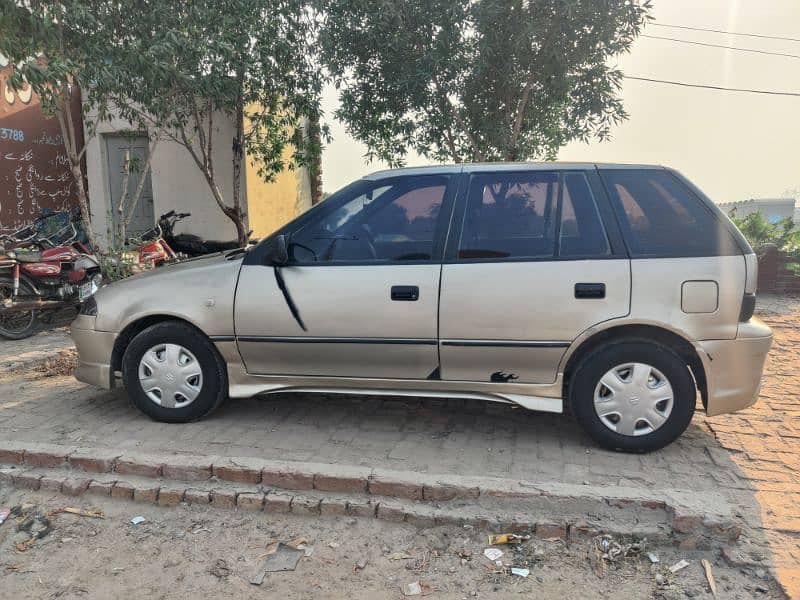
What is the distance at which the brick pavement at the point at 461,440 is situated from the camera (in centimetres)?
313

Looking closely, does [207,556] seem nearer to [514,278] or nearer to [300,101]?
[514,278]

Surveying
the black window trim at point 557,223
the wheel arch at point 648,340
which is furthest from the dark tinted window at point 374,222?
the wheel arch at point 648,340

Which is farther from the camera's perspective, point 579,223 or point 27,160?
point 27,160

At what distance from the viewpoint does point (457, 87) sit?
8016mm

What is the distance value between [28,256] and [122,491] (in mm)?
4816

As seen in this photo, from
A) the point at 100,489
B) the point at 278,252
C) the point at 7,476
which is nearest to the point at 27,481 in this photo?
the point at 7,476

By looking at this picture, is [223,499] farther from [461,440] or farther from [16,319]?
[16,319]

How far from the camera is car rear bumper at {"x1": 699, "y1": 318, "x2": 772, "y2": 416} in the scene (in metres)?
3.30

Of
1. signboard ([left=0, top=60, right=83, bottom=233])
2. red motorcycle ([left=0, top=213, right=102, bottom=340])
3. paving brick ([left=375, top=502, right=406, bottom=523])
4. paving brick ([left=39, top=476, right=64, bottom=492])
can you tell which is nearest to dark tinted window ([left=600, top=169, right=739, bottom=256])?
paving brick ([left=375, top=502, right=406, bottom=523])

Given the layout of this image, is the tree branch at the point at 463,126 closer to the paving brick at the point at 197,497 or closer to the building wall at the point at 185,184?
the building wall at the point at 185,184

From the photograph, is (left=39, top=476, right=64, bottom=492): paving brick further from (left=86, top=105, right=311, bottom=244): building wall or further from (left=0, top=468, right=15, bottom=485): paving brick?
(left=86, top=105, right=311, bottom=244): building wall

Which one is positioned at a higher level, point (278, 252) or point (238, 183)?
point (238, 183)

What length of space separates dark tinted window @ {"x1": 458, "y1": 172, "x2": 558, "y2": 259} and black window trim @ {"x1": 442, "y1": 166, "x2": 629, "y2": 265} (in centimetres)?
2

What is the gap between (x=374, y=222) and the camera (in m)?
3.71
